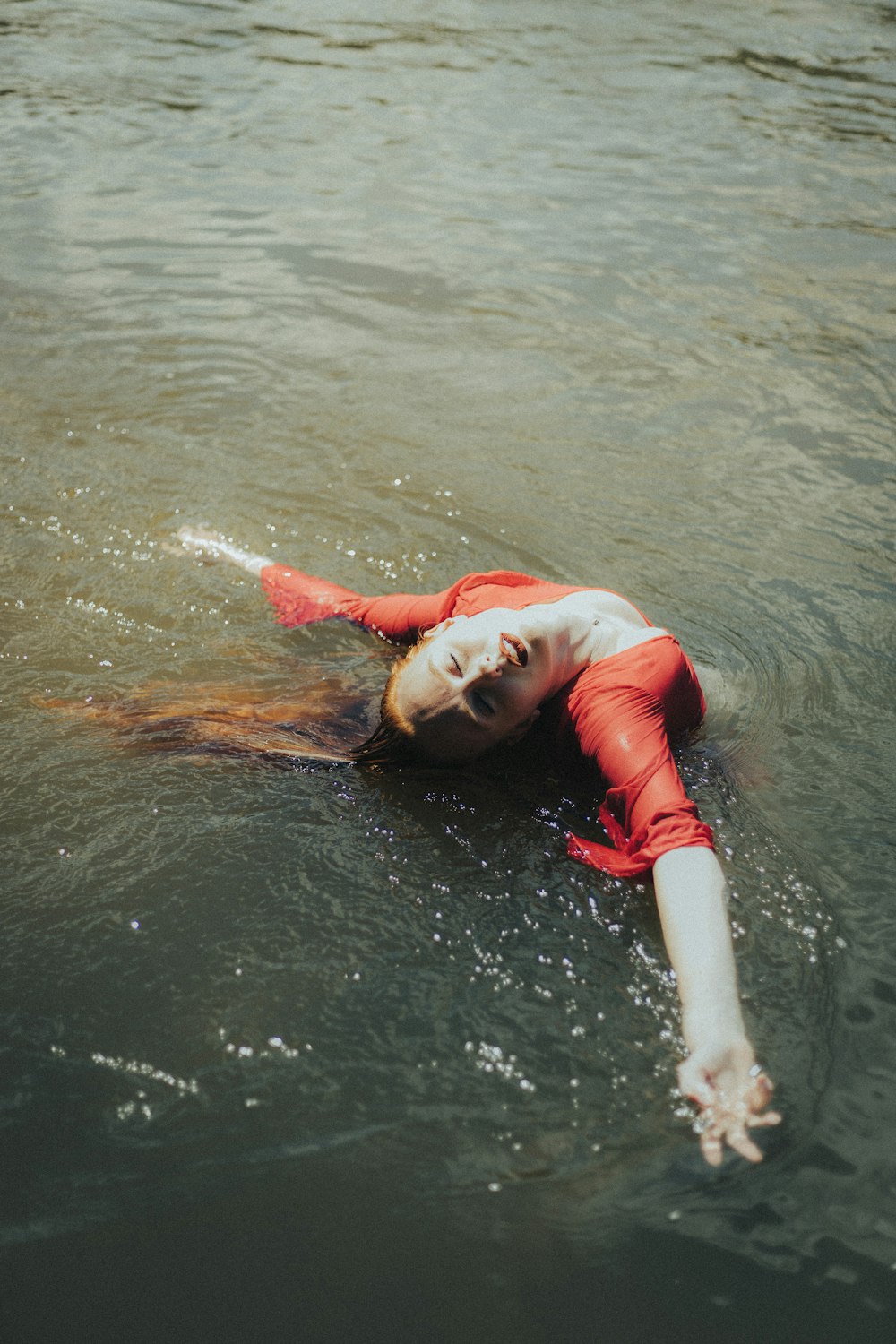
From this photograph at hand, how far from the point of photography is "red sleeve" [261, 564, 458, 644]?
420cm

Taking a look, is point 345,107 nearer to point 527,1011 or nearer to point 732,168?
point 732,168

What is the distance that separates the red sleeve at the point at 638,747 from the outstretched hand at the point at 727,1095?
1.90 ft

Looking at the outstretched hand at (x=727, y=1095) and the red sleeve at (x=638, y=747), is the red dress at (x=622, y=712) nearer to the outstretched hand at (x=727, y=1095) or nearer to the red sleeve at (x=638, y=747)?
the red sleeve at (x=638, y=747)

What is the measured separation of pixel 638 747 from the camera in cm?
328

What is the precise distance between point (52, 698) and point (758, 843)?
2470 mm

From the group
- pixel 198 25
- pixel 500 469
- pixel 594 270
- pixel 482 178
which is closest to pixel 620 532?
pixel 500 469

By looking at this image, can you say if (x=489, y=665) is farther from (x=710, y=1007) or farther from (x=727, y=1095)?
(x=727, y=1095)

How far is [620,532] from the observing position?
17.1ft

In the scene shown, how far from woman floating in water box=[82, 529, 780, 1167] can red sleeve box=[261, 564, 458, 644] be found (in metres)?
0.01

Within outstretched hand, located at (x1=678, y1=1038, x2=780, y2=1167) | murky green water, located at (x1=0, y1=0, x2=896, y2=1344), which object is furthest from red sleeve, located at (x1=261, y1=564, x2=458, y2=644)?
outstretched hand, located at (x1=678, y1=1038, x2=780, y2=1167)

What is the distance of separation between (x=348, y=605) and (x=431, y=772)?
1.01 meters

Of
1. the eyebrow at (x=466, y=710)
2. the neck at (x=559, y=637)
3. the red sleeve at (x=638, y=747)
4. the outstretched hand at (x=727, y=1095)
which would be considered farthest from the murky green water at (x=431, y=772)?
the neck at (x=559, y=637)

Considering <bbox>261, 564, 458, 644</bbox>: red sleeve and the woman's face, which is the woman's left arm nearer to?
the woman's face

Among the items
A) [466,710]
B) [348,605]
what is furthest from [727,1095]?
[348,605]
